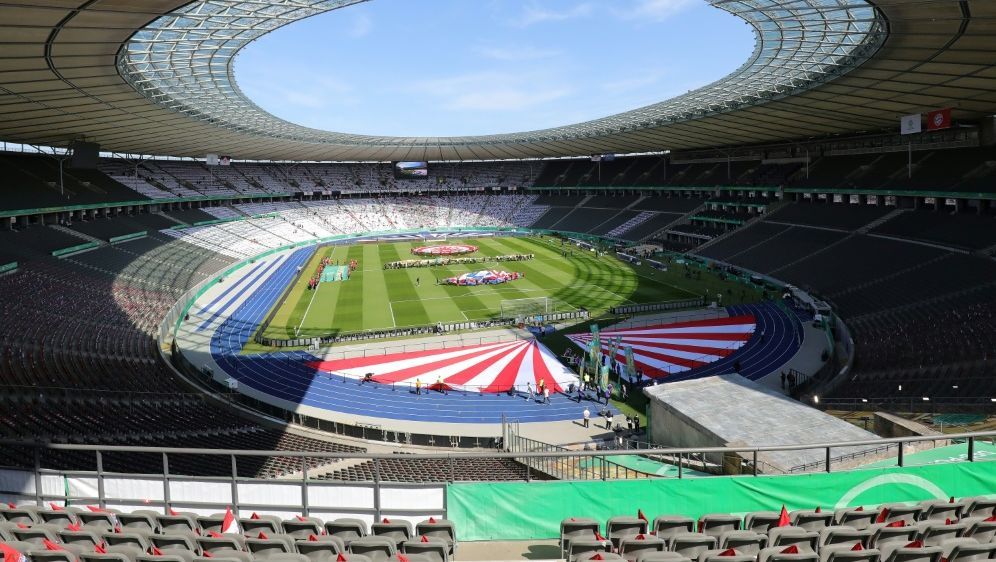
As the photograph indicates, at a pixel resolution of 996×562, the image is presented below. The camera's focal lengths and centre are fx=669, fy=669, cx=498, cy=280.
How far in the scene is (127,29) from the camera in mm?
20250

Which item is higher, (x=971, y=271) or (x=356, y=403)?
(x=971, y=271)

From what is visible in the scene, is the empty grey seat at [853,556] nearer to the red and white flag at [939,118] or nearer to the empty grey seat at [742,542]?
the empty grey seat at [742,542]

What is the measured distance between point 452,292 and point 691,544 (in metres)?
41.7

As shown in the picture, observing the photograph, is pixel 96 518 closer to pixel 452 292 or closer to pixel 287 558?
pixel 287 558

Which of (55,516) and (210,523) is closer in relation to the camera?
(210,523)

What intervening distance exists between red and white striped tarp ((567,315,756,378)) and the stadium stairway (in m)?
6.16

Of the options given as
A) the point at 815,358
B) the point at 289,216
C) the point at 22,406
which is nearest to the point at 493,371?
the point at 815,358

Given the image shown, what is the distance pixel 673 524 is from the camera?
319 inches

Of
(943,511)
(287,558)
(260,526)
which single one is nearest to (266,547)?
(287,558)

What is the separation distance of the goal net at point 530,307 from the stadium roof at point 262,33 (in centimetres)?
1605

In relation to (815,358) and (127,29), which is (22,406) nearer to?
(127,29)

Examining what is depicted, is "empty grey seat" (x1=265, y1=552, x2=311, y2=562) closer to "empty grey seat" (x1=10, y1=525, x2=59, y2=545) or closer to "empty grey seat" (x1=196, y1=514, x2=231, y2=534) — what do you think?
"empty grey seat" (x1=196, y1=514, x2=231, y2=534)

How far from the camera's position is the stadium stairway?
83.1 ft

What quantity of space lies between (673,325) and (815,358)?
839 cm
